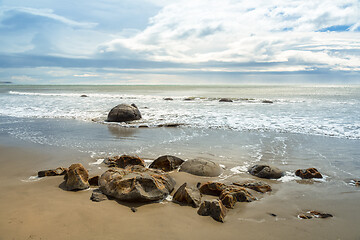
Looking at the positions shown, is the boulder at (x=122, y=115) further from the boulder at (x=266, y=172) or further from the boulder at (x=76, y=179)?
the boulder at (x=266, y=172)

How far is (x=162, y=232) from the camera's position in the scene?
313 centimetres

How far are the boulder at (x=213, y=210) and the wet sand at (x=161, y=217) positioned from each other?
0.08 metres

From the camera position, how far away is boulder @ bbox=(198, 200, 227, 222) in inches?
136

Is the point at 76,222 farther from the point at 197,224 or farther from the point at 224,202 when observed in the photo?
the point at 224,202

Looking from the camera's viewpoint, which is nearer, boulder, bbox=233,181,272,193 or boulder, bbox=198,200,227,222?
boulder, bbox=198,200,227,222

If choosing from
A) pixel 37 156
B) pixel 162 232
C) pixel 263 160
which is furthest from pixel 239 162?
pixel 37 156

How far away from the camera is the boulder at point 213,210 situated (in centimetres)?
344

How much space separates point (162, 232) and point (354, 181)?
4.41 m

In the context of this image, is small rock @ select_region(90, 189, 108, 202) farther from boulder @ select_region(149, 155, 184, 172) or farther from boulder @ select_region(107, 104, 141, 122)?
boulder @ select_region(107, 104, 141, 122)

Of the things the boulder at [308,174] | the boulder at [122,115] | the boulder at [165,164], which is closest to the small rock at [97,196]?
the boulder at [165,164]

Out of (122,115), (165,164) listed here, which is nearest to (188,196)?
(165,164)

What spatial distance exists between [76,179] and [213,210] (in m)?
2.58

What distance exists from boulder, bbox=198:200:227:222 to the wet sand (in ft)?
0.27

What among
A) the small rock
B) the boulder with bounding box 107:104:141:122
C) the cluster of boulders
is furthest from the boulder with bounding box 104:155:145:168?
the boulder with bounding box 107:104:141:122
